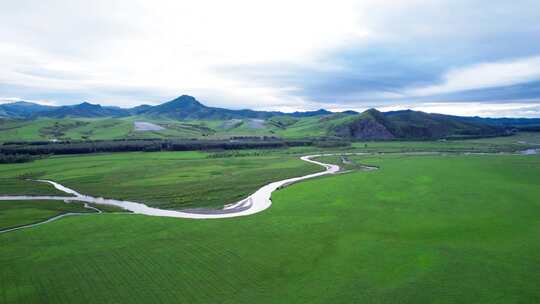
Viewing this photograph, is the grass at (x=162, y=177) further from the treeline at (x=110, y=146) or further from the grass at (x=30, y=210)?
the treeline at (x=110, y=146)

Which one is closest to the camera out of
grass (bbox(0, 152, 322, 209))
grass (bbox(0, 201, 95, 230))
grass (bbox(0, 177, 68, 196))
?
grass (bbox(0, 201, 95, 230))

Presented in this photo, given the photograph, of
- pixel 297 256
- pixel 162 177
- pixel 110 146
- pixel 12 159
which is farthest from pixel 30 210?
pixel 110 146

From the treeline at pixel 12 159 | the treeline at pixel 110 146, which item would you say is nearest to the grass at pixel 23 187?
the treeline at pixel 12 159

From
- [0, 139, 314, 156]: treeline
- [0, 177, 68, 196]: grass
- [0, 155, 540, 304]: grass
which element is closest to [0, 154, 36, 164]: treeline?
[0, 139, 314, 156]: treeline

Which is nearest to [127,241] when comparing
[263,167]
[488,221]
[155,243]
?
[155,243]

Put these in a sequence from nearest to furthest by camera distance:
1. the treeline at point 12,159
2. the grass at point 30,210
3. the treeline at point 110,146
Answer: the grass at point 30,210, the treeline at point 12,159, the treeline at point 110,146

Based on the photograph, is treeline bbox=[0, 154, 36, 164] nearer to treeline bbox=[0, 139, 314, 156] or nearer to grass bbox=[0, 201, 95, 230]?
treeline bbox=[0, 139, 314, 156]
